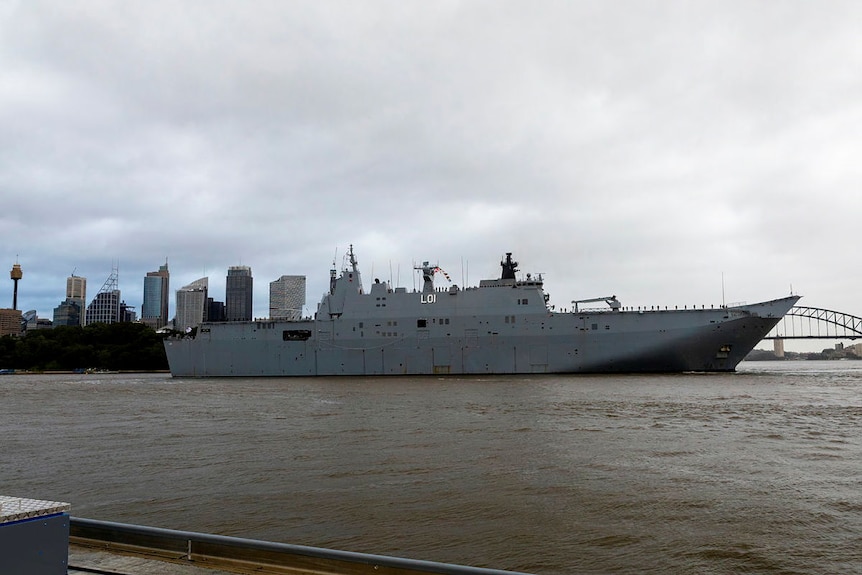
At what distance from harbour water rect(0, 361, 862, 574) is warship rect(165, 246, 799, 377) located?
1408 centimetres

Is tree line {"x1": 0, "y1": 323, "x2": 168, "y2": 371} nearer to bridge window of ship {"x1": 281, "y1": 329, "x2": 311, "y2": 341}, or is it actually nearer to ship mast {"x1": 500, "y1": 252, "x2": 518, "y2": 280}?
bridge window of ship {"x1": 281, "y1": 329, "x2": 311, "y2": 341}

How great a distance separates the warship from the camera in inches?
1265

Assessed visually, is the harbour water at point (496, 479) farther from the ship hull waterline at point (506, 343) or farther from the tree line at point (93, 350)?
the tree line at point (93, 350)

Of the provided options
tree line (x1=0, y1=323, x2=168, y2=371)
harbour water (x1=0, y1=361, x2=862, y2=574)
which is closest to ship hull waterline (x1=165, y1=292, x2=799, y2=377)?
harbour water (x1=0, y1=361, x2=862, y2=574)

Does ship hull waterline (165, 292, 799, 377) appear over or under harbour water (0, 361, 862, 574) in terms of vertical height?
over

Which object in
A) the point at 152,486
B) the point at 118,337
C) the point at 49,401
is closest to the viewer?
the point at 152,486

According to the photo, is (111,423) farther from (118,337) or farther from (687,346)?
(118,337)

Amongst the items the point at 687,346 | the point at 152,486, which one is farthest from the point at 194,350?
the point at 152,486

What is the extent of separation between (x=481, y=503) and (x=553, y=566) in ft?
7.14

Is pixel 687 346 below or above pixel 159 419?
above

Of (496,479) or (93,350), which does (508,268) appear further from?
(93,350)

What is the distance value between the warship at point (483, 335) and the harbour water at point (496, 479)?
14.1m

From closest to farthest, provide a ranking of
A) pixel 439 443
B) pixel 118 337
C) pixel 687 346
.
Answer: pixel 439 443 < pixel 687 346 < pixel 118 337

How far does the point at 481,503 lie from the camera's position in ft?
24.9
